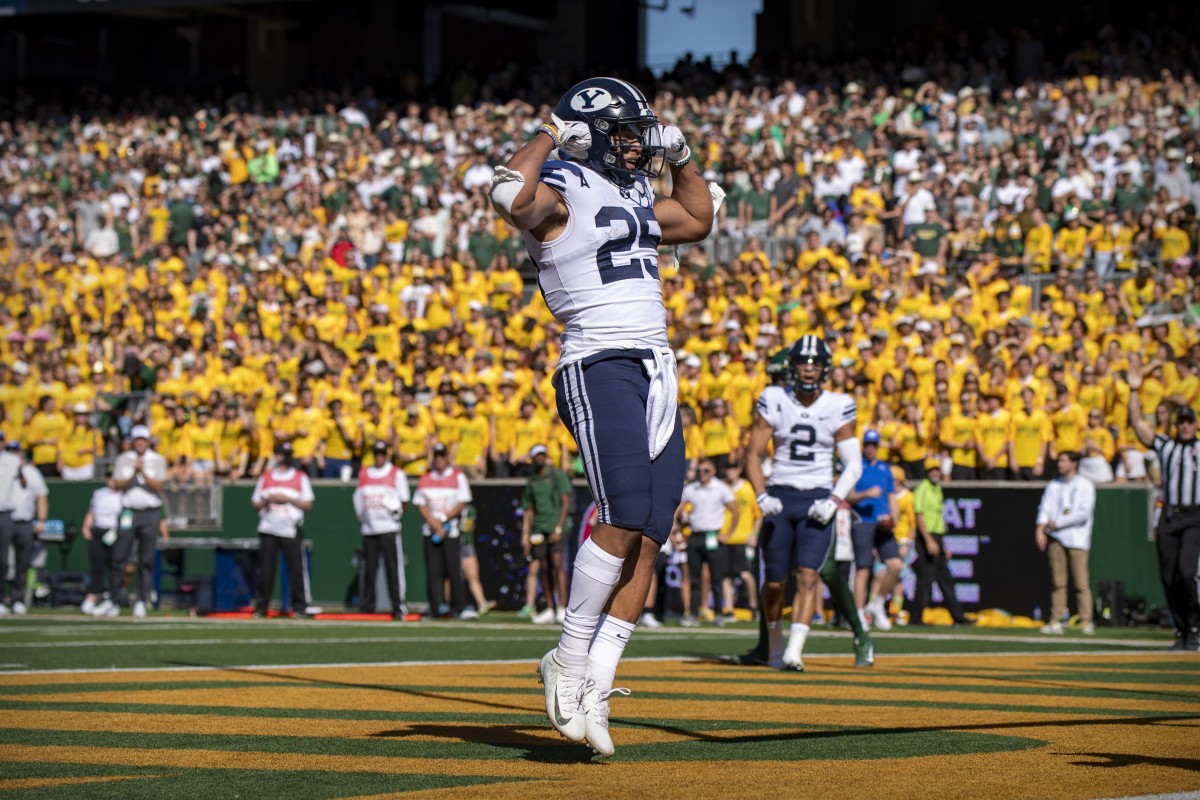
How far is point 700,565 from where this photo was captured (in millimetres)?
19703

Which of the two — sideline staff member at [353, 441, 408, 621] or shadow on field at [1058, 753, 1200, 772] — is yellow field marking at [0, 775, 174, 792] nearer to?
shadow on field at [1058, 753, 1200, 772]

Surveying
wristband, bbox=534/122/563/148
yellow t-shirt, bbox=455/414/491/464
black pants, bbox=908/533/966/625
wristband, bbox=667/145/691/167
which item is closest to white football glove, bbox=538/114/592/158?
wristband, bbox=534/122/563/148

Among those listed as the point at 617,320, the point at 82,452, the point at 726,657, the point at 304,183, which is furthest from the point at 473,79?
the point at 617,320

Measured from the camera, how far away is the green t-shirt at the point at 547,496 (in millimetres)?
19156

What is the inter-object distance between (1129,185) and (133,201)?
57.1ft

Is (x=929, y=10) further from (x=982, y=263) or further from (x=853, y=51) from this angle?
(x=982, y=263)

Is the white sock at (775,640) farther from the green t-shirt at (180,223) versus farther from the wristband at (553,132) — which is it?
the green t-shirt at (180,223)

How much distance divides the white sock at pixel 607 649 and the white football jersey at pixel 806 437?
17.1ft

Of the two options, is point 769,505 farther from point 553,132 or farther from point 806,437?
point 553,132

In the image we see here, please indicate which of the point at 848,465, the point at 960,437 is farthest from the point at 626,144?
the point at 960,437

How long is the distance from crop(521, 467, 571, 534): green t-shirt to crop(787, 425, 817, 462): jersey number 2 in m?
7.98

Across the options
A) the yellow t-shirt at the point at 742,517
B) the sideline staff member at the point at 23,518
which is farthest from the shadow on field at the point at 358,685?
the sideline staff member at the point at 23,518

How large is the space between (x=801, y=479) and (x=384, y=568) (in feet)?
32.1

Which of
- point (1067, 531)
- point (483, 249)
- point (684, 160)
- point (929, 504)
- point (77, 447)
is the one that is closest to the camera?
point (684, 160)
